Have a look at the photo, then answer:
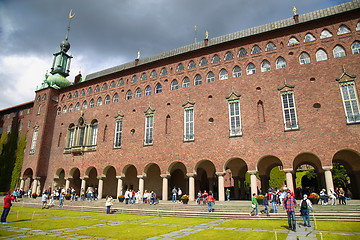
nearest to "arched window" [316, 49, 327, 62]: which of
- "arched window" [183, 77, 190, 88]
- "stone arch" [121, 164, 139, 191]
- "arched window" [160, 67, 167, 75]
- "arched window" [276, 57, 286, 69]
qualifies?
"arched window" [276, 57, 286, 69]

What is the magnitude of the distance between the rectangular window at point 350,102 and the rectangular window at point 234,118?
8580 mm

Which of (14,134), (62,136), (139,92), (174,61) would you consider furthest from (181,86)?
(14,134)

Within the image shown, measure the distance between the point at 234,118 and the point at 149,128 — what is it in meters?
9.71

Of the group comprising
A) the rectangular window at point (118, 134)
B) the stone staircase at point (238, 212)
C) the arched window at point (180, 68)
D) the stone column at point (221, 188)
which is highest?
the arched window at point (180, 68)

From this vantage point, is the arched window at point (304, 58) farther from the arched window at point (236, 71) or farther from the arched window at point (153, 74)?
the arched window at point (153, 74)

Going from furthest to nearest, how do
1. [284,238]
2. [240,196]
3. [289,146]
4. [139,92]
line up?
[139,92], [240,196], [289,146], [284,238]

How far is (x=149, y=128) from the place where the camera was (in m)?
28.2

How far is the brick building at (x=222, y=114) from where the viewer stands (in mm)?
21062

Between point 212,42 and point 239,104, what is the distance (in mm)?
9026

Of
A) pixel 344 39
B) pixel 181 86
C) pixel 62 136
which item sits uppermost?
pixel 344 39

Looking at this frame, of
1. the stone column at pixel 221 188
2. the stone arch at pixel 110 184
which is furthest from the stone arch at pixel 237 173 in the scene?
the stone arch at pixel 110 184

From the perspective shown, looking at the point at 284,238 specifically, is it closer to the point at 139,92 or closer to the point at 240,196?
the point at 240,196

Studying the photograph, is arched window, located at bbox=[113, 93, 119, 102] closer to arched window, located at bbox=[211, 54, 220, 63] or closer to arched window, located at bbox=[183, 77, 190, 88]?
arched window, located at bbox=[183, 77, 190, 88]

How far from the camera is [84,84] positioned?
35562 millimetres
